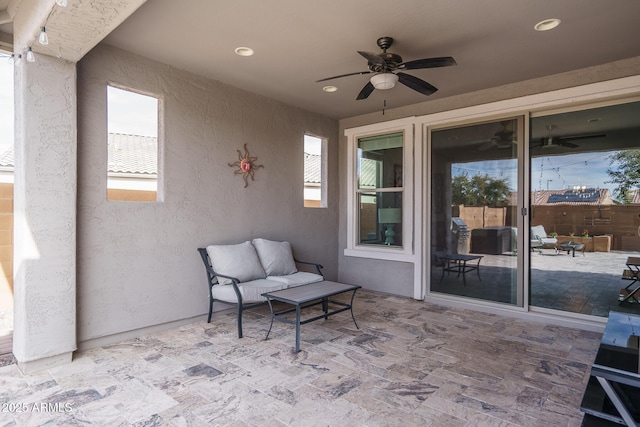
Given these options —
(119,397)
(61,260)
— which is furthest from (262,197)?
(119,397)

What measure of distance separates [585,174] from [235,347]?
4.03m

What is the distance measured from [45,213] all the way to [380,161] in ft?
13.7

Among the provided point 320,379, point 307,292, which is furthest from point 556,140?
point 320,379

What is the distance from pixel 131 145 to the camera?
409 centimetres

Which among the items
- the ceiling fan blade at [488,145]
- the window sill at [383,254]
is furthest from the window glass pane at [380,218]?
the ceiling fan blade at [488,145]

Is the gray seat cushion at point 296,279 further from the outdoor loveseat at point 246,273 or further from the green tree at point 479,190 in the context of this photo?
the green tree at point 479,190

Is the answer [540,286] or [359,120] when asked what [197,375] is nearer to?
[540,286]

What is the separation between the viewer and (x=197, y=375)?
8.79 ft

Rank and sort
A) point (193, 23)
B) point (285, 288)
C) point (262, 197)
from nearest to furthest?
point (193, 23)
point (285, 288)
point (262, 197)

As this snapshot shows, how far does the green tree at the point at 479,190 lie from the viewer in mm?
4336

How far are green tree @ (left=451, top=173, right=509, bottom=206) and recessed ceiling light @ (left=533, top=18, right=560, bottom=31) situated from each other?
1806mm

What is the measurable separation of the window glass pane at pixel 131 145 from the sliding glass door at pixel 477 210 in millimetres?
3506

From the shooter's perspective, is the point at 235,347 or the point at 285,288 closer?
the point at 235,347

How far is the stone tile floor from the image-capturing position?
2.16 metres
